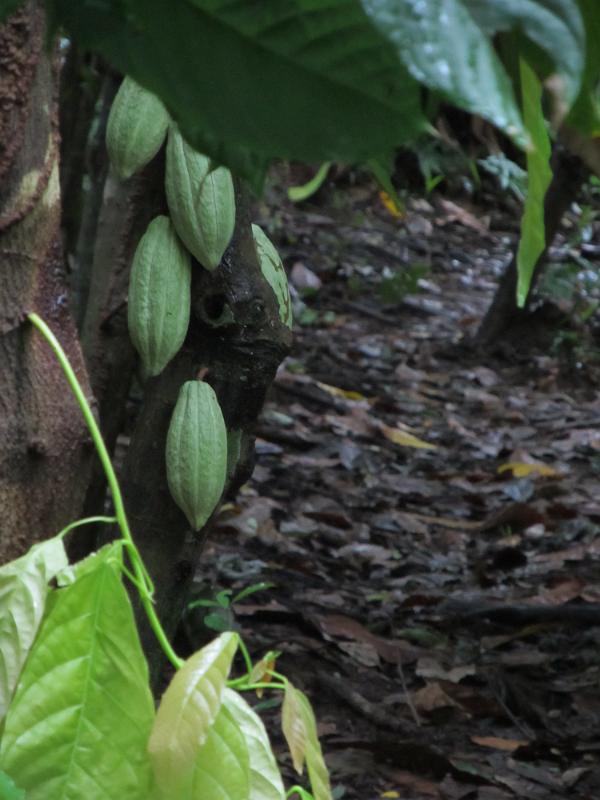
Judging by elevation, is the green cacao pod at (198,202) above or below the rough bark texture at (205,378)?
above

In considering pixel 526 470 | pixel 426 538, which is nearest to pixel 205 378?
pixel 426 538

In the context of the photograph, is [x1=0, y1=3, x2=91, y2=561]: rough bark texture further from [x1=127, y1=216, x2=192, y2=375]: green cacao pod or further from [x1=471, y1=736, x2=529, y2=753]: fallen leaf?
[x1=471, y1=736, x2=529, y2=753]: fallen leaf

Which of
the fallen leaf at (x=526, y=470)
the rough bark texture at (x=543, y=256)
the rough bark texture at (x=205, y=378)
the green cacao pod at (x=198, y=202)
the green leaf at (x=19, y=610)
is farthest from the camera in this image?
the rough bark texture at (x=543, y=256)

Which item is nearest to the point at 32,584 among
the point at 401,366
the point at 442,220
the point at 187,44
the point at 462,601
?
the point at 187,44

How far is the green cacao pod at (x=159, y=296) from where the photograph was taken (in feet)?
3.50

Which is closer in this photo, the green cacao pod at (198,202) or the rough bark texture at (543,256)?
the green cacao pod at (198,202)

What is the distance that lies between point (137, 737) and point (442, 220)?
5.90 m

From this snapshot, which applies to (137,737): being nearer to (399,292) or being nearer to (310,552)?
(310,552)

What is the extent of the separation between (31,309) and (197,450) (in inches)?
7.8

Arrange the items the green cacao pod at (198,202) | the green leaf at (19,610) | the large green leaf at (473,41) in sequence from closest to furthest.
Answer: the large green leaf at (473,41)
the green leaf at (19,610)
the green cacao pod at (198,202)

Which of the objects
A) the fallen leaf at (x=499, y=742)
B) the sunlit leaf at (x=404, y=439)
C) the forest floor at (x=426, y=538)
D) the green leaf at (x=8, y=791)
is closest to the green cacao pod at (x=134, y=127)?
the green leaf at (x=8, y=791)

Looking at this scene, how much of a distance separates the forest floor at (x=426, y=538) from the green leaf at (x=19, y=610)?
39.9 inches

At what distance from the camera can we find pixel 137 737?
700mm

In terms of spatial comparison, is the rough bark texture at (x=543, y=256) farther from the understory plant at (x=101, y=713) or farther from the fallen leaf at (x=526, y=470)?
the understory plant at (x=101, y=713)
